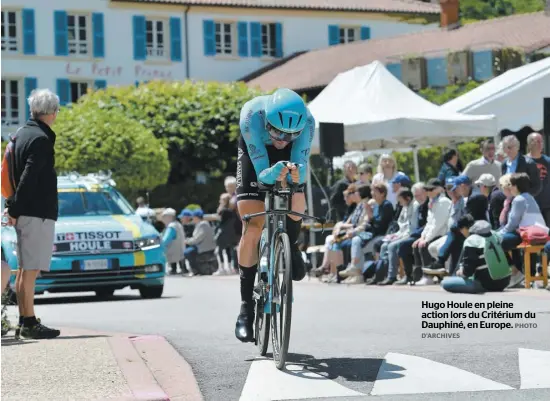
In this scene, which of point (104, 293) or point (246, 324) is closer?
point (246, 324)

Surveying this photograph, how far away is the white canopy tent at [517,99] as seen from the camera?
2200cm

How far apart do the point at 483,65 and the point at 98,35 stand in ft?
76.4

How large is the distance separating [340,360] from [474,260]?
6718 millimetres


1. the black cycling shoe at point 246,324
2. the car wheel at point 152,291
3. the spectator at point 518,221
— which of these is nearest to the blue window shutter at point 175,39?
the car wheel at point 152,291

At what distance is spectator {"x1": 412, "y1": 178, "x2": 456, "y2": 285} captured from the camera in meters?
18.0

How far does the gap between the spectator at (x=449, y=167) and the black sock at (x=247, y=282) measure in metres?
11.0

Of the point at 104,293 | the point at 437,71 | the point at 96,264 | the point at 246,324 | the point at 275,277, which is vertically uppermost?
the point at 437,71

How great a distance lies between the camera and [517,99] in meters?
22.3

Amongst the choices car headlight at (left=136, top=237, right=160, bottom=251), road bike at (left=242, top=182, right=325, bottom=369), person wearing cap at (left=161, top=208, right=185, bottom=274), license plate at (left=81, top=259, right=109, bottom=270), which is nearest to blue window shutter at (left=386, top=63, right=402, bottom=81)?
person wearing cap at (left=161, top=208, right=185, bottom=274)

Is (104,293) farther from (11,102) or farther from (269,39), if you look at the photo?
(269,39)

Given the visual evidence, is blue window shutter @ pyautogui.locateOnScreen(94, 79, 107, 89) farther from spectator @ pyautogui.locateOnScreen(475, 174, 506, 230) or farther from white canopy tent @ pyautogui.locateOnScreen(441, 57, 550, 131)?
spectator @ pyautogui.locateOnScreen(475, 174, 506, 230)

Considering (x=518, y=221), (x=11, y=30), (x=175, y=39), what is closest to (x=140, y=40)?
(x=175, y=39)

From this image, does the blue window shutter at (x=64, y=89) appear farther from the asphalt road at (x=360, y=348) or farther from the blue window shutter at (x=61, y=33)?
the asphalt road at (x=360, y=348)

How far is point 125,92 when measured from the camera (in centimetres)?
5100
